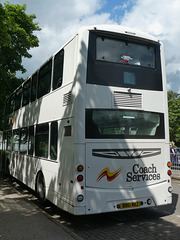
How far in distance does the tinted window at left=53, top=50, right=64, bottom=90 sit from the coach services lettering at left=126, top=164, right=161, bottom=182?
2.84 m

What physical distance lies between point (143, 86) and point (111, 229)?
334cm

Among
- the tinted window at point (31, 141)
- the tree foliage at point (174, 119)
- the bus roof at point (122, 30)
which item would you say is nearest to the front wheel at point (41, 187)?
the tinted window at point (31, 141)

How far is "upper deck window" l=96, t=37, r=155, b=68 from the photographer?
18.4ft

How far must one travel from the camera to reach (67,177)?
5426mm

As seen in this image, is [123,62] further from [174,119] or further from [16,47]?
[174,119]

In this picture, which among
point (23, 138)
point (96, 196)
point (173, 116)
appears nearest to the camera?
point (96, 196)

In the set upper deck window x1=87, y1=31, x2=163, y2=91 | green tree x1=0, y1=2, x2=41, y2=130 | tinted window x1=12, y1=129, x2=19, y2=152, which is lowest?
tinted window x1=12, y1=129, x2=19, y2=152

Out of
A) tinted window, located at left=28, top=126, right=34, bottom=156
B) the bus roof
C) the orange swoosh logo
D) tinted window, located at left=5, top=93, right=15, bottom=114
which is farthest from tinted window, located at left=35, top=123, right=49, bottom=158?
tinted window, located at left=5, top=93, right=15, bottom=114

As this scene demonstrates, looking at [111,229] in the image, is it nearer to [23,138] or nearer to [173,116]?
[23,138]

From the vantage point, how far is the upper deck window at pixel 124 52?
5.61 metres

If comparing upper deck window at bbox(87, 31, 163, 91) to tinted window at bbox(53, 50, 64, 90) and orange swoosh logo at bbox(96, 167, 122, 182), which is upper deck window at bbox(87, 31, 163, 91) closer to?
tinted window at bbox(53, 50, 64, 90)

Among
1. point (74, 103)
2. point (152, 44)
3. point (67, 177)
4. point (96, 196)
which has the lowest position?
point (96, 196)

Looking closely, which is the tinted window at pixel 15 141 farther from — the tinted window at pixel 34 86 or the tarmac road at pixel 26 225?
the tarmac road at pixel 26 225

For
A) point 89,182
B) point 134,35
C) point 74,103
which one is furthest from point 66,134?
point 134,35
